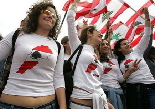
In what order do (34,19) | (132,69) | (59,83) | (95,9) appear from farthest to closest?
(95,9) → (132,69) → (34,19) → (59,83)

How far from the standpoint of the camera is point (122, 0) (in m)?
5.75

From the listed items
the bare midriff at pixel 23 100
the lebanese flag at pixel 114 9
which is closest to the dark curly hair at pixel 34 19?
the bare midriff at pixel 23 100

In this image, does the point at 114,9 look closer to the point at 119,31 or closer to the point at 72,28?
the point at 119,31

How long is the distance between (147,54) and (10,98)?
137 inches

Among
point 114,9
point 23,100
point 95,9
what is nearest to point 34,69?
point 23,100

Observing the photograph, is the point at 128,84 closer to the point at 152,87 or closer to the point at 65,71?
the point at 152,87

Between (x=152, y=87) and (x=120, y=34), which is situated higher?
→ (x=120, y=34)

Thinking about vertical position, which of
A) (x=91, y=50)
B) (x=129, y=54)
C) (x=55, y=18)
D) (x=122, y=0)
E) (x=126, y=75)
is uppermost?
(x=122, y=0)

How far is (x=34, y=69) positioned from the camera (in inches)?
71.3

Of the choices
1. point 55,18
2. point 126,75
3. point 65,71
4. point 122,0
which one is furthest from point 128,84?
point 122,0

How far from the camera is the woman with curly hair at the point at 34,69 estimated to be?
1.72 meters

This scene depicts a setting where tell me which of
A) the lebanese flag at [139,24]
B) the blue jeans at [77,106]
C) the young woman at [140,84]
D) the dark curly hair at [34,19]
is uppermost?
the dark curly hair at [34,19]

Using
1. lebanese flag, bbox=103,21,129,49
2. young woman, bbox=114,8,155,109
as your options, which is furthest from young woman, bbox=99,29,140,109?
lebanese flag, bbox=103,21,129,49

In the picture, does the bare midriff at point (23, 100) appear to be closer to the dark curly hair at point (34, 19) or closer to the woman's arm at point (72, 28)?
the dark curly hair at point (34, 19)
